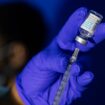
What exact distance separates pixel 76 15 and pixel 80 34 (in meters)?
0.06

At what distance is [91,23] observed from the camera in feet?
2.78

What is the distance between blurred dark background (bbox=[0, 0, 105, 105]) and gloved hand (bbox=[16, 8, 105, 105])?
0.05 meters

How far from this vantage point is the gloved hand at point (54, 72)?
92 cm

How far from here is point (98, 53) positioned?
3.37 ft

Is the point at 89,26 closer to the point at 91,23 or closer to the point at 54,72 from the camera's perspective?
the point at 91,23

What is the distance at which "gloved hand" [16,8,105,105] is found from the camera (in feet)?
3.03

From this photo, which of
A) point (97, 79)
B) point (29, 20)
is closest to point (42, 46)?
point (29, 20)

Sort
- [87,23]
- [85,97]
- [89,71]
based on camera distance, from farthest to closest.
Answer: [85,97] < [89,71] < [87,23]

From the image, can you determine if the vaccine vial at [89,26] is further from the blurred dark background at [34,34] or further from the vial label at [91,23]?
the blurred dark background at [34,34]

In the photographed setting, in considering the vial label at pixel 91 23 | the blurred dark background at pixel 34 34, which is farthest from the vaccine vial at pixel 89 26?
the blurred dark background at pixel 34 34

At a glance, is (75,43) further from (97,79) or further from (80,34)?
(97,79)

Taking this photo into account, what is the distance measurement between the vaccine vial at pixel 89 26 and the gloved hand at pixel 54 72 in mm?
42

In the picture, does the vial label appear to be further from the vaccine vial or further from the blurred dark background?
the blurred dark background

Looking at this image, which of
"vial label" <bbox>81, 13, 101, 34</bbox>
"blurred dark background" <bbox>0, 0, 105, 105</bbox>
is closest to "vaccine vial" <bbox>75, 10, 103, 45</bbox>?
"vial label" <bbox>81, 13, 101, 34</bbox>
